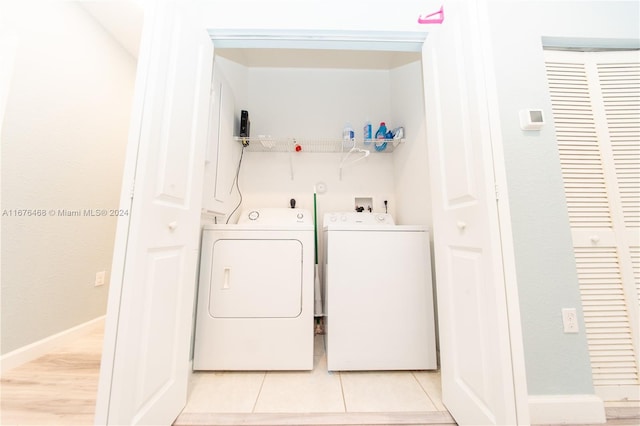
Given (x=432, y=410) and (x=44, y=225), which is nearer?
(x=432, y=410)

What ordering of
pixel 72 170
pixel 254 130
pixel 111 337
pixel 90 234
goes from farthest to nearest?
pixel 254 130
pixel 90 234
pixel 72 170
pixel 111 337

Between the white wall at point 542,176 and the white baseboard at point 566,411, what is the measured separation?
0.12 ft

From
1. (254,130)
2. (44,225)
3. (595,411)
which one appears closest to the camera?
Result: (595,411)

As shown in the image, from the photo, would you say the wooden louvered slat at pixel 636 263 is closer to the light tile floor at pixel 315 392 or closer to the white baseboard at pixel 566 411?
the white baseboard at pixel 566 411

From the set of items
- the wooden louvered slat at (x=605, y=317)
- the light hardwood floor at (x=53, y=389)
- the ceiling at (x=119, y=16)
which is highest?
the ceiling at (x=119, y=16)

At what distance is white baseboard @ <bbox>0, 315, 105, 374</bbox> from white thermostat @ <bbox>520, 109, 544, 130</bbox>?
3.23m

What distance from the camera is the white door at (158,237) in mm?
783

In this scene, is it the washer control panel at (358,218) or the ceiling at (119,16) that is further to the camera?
the washer control panel at (358,218)

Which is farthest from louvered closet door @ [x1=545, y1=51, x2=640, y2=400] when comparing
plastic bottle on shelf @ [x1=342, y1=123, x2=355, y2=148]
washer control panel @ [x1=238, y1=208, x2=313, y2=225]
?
washer control panel @ [x1=238, y1=208, x2=313, y2=225]

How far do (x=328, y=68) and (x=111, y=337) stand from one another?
2887 mm

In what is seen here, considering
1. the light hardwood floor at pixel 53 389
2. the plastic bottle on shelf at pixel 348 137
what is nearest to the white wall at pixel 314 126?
the plastic bottle on shelf at pixel 348 137

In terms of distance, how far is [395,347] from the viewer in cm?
143

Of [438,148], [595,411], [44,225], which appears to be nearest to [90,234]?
[44,225]

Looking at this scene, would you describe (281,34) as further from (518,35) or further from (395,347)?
(395,347)
